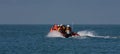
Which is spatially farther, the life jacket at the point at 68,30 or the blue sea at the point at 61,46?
the life jacket at the point at 68,30

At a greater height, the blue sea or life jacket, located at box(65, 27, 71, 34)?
life jacket, located at box(65, 27, 71, 34)

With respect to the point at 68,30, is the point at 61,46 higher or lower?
lower

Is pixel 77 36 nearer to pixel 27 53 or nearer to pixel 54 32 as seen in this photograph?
pixel 54 32

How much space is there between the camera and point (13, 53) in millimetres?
71125

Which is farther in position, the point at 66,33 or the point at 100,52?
the point at 66,33

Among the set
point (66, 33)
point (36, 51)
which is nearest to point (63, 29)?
point (66, 33)

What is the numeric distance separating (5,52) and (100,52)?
38.2 ft

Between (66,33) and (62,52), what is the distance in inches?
1295

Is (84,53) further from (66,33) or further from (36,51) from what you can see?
(66,33)

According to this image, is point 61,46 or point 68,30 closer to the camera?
point 61,46

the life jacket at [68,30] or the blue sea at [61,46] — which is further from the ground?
the life jacket at [68,30]

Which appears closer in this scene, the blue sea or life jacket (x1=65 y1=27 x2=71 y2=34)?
the blue sea

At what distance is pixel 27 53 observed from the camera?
71.0 metres

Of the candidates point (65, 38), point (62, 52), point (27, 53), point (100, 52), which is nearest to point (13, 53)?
point (27, 53)
